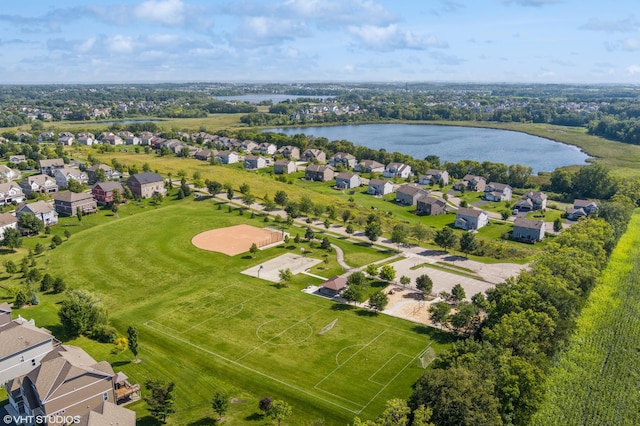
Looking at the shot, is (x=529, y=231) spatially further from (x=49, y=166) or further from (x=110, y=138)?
(x=110, y=138)

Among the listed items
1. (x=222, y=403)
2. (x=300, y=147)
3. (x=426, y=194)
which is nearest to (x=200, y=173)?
(x=300, y=147)

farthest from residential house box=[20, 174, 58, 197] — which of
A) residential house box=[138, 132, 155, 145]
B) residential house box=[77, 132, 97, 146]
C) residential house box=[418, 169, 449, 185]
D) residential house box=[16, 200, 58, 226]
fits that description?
residential house box=[418, 169, 449, 185]

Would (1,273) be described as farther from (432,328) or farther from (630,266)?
(630,266)

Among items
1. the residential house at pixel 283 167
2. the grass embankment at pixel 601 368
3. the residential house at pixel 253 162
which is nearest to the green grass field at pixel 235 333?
the grass embankment at pixel 601 368

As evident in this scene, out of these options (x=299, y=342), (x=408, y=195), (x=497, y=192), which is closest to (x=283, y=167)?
(x=408, y=195)

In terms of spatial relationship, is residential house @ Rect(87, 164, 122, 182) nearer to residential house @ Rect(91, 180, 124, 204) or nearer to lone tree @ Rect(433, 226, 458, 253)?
residential house @ Rect(91, 180, 124, 204)

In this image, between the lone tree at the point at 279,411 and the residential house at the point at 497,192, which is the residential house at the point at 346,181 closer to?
the residential house at the point at 497,192
